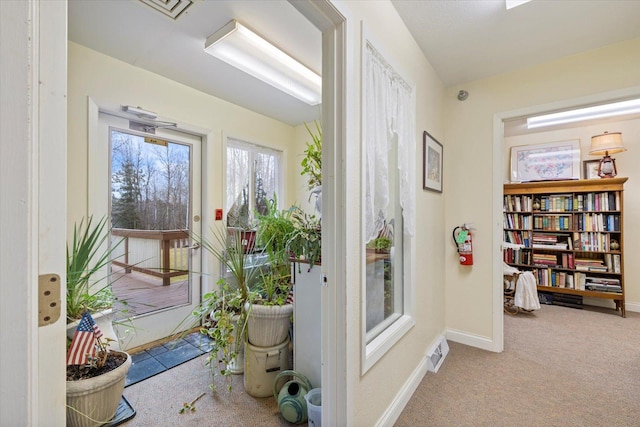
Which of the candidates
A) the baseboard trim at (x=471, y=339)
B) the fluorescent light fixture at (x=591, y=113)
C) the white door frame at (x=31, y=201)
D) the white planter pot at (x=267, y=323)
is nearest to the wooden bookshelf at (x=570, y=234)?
the fluorescent light fixture at (x=591, y=113)

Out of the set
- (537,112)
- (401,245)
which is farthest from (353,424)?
(537,112)

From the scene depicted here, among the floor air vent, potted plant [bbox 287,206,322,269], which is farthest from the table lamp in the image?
potted plant [bbox 287,206,322,269]

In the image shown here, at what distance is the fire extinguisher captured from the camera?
2.56 m

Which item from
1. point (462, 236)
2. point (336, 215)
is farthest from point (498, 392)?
point (336, 215)

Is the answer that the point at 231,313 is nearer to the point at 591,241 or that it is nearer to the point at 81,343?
the point at 81,343

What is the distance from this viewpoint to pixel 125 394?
6.09 ft

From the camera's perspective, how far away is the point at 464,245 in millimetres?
2572

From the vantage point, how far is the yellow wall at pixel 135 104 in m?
2.05

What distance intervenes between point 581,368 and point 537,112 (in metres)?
2.06

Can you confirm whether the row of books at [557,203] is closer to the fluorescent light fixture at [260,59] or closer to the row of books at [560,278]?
the row of books at [560,278]

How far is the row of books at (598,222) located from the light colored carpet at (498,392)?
4.84ft

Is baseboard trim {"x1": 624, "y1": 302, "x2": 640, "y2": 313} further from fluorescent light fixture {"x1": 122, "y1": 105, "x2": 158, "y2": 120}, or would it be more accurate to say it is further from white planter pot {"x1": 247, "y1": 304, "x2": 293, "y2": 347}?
fluorescent light fixture {"x1": 122, "y1": 105, "x2": 158, "y2": 120}

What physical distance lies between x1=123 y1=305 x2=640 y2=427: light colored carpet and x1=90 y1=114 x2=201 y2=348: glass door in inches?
26.6

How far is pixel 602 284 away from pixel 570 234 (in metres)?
0.69
